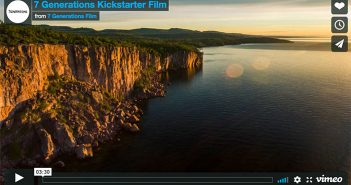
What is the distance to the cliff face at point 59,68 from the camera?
42.8 meters

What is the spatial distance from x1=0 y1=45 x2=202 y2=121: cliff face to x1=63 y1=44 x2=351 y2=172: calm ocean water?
988 centimetres

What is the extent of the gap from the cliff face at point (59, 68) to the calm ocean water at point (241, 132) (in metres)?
9.88

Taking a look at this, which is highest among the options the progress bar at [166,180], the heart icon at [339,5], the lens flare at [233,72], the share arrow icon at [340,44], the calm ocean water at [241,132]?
the heart icon at [339,5]

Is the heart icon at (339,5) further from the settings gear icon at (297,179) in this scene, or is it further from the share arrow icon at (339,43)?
the settings gear icon at (297,179)

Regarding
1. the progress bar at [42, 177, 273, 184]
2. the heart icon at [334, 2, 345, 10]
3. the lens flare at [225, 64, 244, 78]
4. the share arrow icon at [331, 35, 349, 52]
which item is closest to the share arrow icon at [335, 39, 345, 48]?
the share arrow icon at [331, 35, 349, 52]

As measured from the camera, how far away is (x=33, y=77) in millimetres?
47031

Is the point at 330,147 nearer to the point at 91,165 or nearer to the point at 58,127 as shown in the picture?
the point at 91,165

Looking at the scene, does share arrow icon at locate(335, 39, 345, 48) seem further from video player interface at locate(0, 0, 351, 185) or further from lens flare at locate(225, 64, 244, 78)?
lens flare at locate(225, 64, 244, 78)

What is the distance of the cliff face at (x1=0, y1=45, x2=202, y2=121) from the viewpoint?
140ft

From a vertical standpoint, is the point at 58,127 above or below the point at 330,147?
above

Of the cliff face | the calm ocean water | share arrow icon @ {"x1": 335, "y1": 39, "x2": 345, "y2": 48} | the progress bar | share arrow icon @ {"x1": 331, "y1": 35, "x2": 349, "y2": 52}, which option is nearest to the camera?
share arrow icon @ {"x1": 331, "y1": 35, "x2": 349, "y2": 52}

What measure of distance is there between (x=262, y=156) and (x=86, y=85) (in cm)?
3138

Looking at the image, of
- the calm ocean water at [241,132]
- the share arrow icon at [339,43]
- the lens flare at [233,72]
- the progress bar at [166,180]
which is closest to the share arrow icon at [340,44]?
the share arrow icon at [339,43]

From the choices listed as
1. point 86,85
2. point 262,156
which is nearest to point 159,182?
point 262,156
